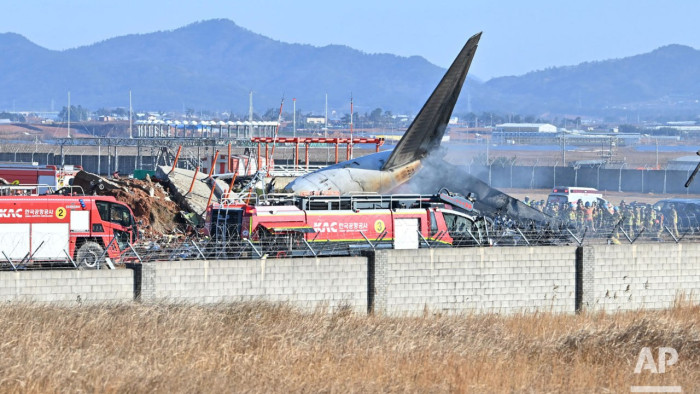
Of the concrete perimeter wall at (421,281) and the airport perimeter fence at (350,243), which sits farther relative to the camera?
the airport perimeter fence at (350,243)

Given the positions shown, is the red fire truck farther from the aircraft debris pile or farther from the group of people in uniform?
the group of people in uniform

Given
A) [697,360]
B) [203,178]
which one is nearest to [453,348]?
[697,360]

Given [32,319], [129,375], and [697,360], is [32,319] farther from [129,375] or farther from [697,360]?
[697,360]

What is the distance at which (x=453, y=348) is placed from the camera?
87.6 feet

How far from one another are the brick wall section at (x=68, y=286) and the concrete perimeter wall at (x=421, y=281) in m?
0.02

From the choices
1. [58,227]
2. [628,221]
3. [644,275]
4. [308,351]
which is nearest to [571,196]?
[628,221]

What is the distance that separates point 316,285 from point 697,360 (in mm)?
10039

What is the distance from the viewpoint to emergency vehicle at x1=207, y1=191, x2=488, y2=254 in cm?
3397

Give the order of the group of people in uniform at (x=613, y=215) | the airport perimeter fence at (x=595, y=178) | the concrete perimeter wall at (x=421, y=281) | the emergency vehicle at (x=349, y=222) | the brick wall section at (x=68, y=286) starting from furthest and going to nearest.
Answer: the airport perimeter fence at (x=595, y=178) < the group of people in uniform at (x=613, y=215) < the emergency vehicle at (x=349, y=222) < the concrete perimeter wall at (x=421, y=281) < the brick wall section at (x=68, y=286)

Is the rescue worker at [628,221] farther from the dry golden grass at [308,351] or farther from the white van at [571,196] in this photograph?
the white van at [571,196]

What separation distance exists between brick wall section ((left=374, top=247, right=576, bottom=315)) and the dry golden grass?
1.06m

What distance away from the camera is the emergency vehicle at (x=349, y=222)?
33969mm

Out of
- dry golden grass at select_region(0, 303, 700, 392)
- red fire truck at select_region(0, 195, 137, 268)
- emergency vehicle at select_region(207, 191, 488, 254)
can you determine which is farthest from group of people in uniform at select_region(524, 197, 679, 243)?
red fire truck at select_region(0, 195, 137, 268)

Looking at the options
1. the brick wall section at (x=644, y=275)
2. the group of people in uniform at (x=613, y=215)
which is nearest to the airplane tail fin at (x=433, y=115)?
the group of people in uniform at (x=613, y=215)
